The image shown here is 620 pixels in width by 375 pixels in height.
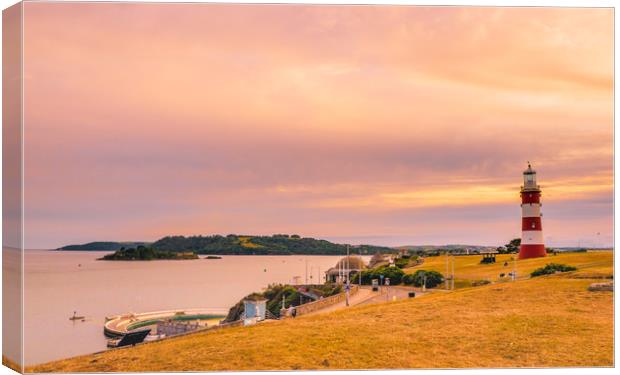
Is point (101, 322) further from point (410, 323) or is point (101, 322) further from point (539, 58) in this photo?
point (539, 58)

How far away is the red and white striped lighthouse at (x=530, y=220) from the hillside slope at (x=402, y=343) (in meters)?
2.48

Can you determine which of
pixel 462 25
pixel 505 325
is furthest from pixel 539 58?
pixel 505 325

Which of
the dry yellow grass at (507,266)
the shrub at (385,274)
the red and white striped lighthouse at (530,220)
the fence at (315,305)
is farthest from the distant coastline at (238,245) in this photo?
the shrub at (385,274)

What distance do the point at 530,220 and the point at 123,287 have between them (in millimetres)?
13115

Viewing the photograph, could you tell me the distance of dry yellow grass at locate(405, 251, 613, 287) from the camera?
56.7ft

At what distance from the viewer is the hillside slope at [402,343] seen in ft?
32.7

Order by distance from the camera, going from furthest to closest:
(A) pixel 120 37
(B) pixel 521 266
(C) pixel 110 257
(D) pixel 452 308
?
(B) pixel 521 266 < (C) pixel 110 257 < (D) pixel 452 308 < (A) pixel 120 37

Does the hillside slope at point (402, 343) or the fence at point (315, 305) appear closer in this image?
the hillside slope at point (402, 343)

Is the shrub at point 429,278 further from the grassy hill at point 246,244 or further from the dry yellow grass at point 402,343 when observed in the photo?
the dry yellow grass at point 402,343

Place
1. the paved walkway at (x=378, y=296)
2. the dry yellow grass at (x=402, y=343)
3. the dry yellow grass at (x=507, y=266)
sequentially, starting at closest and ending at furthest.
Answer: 1. the dry yellow grass at (x=402, y=343)
2. the dry yellow grass at (x=507, y=266)
3. the paved walkway at (x=378, y=296)

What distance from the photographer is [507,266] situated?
22.1 metres

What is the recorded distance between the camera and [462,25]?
1095cm

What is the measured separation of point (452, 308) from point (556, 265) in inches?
339

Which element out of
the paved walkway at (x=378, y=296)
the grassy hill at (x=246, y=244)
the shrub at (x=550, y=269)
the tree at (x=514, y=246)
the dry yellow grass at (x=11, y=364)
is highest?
the grassy hill at (x=246, y=244)
